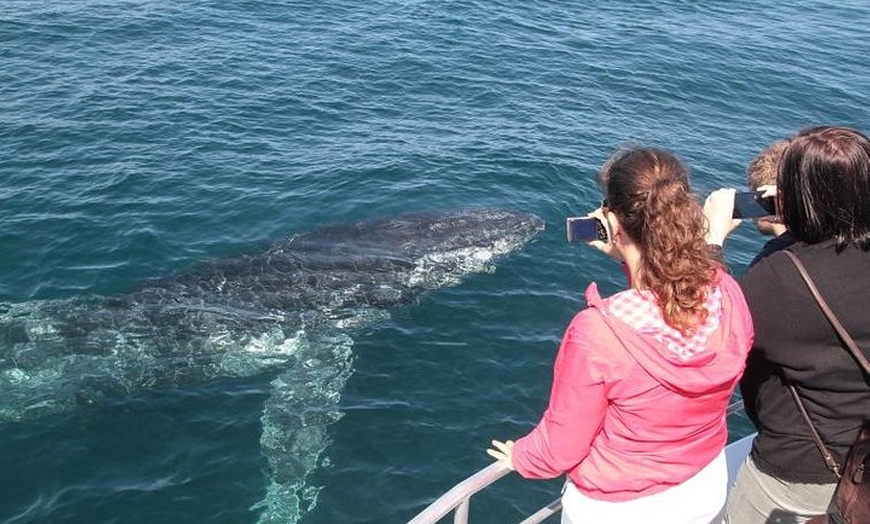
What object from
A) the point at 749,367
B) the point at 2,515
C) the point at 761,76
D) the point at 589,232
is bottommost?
the point at 2,515

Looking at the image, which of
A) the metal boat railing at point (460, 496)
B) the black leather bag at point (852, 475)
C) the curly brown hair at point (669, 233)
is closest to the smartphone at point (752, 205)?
the black leather bag at point (852, 475)

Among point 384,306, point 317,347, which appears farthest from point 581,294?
point 317,347

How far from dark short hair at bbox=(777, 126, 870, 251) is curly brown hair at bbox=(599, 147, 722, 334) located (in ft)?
2.11

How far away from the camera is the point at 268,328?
14094 mm

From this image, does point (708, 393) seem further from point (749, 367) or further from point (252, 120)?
point (252, 120)

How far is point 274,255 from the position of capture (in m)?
15.7

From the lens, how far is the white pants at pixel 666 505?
4.46m

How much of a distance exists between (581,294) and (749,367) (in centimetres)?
1096

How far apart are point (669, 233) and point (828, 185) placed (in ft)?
3.27

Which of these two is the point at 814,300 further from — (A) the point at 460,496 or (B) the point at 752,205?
(A) the point at 460,496

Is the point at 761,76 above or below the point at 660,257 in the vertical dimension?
below

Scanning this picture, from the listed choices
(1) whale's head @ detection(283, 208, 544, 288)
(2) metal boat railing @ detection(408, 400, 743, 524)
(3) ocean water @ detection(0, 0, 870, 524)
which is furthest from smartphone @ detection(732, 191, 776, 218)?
(1) whale's head @ detection(283, 208, 544, 288)

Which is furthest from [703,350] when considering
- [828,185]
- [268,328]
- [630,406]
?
[268,328]

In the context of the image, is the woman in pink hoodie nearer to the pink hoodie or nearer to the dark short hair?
the pink hoodie
